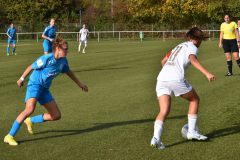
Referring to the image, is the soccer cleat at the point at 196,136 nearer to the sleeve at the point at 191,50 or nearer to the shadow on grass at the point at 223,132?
the shadow on grass at the point at 223,132

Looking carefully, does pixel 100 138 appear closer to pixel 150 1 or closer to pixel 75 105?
pixel 75 105

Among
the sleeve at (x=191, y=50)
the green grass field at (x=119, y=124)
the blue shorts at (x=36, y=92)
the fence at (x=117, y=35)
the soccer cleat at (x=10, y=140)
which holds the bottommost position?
the fence at (x=117, y=35)

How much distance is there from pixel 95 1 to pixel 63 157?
72.3m

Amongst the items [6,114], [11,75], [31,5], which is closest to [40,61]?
[6,114]

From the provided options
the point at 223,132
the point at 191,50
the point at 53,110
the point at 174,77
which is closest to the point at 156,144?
the point at 174,77

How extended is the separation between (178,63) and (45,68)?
6.63ft

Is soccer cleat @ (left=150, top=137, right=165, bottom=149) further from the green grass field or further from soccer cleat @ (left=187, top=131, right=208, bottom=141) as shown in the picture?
soccer cleat @ (left=187, top=131, right=208, bottom=141)

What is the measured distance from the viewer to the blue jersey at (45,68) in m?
7.51

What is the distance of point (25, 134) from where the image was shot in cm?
829

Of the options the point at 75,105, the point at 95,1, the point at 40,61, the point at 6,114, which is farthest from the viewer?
the point at 95,1

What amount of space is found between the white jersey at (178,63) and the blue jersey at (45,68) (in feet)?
5.37

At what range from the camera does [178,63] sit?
7.11 meters

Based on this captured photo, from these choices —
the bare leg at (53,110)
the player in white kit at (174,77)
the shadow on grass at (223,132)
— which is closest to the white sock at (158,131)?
the player in white kit at (174,77)

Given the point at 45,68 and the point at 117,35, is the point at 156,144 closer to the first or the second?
the point at 45,68
